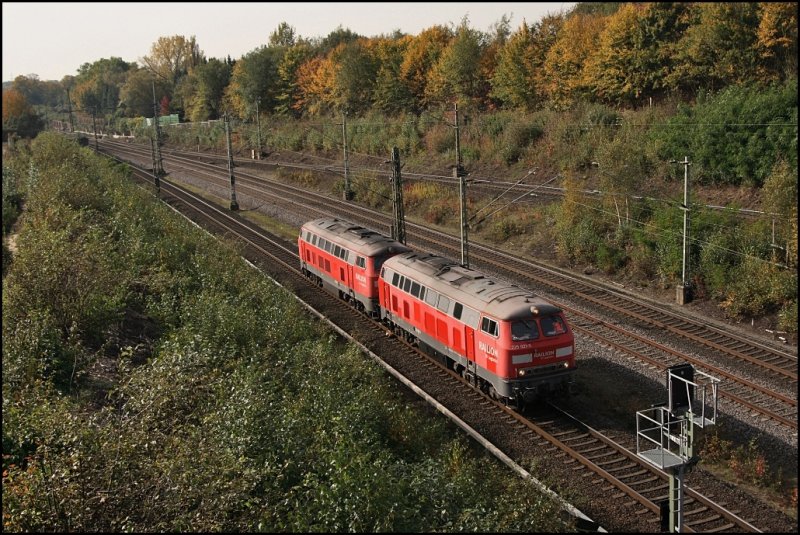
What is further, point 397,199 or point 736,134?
point 736,134

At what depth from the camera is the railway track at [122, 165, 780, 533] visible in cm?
1530

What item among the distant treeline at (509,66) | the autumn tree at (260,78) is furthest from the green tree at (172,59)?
the autumn tree at (260,78)

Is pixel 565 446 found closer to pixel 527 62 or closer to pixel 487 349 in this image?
pixel 487 349

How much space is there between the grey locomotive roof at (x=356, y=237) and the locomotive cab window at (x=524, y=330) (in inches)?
416

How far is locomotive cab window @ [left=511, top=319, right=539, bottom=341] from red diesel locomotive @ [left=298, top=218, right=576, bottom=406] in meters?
0.03

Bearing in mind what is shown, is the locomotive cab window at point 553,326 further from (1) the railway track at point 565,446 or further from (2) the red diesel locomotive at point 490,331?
(1) the railway track at point 565,446

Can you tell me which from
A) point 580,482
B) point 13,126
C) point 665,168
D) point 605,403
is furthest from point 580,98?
point 13,126

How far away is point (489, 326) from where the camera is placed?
67.2ft

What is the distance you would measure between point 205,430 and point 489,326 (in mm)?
8988

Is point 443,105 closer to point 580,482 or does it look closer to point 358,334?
point 358,334

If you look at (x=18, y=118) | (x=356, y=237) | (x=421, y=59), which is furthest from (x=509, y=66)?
(x=18, y=118)

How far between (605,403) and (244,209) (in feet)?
141

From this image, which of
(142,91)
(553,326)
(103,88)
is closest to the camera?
(553,326)

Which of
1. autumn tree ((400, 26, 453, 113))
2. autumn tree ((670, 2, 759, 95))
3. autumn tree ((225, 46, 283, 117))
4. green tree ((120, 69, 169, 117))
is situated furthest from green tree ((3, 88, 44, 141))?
autumn tree ((670, 2, 759, 95))
